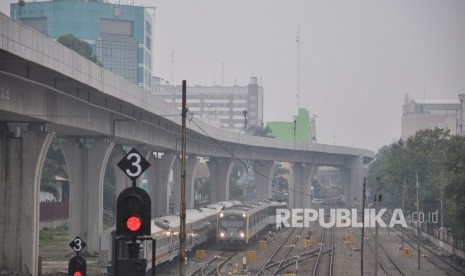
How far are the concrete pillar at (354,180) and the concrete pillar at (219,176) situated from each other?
34.8 meters

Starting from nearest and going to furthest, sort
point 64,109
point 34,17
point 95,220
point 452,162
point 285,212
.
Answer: point 64,109
point 95,220
point 452,162
point 285,212
point 34,17

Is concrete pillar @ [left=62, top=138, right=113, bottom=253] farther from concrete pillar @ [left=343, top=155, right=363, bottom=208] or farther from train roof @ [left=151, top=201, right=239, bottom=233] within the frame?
concrete pillar @ [left=343, top=155, right=363, bottom=208]

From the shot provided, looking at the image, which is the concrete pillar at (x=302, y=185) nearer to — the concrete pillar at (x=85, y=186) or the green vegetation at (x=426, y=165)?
the green vegetation at (x=426, y=165)

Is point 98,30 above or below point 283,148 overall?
above

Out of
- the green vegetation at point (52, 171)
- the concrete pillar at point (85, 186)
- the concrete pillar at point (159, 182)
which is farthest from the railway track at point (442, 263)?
the green vegetation at point (52, 171)

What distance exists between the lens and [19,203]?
38438mm

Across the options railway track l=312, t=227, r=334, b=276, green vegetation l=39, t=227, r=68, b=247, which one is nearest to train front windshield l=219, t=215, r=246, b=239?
railway track l=312, t=227, r=334, b=276

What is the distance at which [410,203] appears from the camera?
94.2 meters

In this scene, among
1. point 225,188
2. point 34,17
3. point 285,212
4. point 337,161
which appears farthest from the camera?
point 34,17

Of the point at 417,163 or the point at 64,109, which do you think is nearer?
the point at 64,109

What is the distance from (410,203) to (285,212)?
14344 mm

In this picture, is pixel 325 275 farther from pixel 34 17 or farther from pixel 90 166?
pixel 34 17

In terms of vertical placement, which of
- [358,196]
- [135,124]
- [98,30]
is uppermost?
[98,30]

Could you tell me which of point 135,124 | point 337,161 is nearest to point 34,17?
point 337,161
